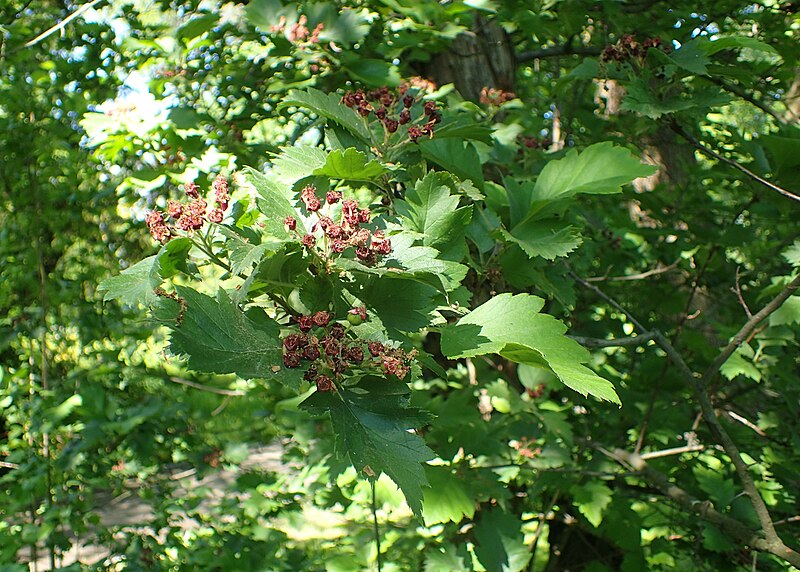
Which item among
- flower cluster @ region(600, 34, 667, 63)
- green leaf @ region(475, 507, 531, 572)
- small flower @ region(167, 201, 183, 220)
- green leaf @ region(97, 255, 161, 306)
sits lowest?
green leaf @ region(475, 507, 531, 572)

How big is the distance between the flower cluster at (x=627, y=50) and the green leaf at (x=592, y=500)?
131 centimetres

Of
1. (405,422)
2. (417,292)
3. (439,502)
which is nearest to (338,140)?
(417,292)

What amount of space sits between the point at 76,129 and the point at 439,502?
7.23 ft

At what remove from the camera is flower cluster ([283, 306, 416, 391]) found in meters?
0.88

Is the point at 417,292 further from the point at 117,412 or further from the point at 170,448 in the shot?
the point at 170,448

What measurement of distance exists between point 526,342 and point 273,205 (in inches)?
16.4

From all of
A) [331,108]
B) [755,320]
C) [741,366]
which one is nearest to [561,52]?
[741,366]

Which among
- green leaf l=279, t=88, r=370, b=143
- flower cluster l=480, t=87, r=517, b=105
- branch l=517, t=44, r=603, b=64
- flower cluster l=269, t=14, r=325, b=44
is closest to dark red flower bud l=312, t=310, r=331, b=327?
green leaf l=279, t=88, r=370, b=143

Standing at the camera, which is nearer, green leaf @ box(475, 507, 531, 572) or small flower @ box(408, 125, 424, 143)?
small flower @ box(408, 125, 424, 143)

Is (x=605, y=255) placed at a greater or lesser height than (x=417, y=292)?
lesser

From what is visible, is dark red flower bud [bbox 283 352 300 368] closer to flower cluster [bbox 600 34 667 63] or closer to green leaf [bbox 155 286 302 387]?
green leaf [bbox 155 286 302 387]

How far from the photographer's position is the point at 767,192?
182 centimetres

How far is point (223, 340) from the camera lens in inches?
34.8

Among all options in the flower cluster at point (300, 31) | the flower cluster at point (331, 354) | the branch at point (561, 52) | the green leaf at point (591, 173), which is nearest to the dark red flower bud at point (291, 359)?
the flower cluster at point (331, 354)
